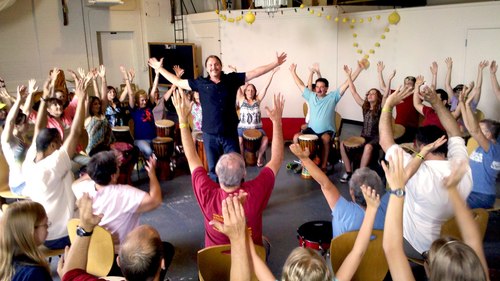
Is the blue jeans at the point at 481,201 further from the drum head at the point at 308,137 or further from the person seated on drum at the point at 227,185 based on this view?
the drum head at the point at 308,137

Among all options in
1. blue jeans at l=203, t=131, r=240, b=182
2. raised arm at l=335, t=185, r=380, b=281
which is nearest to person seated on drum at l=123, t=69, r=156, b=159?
blue jeans at l=203, t=131, r=240, b=182

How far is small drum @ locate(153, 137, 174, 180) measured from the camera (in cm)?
619

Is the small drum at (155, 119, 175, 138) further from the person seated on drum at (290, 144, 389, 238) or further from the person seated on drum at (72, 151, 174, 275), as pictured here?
the person seated on drum at (290, 144, 389, 238)

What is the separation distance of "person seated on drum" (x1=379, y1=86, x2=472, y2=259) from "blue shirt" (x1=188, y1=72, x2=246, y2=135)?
2.08 meters

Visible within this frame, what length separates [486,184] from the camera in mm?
3834

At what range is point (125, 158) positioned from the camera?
5.70m

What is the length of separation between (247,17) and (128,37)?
458 cm

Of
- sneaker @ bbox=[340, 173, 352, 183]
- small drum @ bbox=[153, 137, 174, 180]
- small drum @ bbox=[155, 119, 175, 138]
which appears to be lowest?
sneaker @ bbox=[340, 173, 352, 183]

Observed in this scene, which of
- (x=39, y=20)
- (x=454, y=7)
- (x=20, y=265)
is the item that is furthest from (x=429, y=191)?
(x=39, y=20)

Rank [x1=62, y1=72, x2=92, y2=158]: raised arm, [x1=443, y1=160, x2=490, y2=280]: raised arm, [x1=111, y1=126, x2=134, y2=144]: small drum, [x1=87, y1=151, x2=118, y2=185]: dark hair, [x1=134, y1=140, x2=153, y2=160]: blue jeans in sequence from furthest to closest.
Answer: [x1=134, y1=140, x2=153, y2=160]: blue jeans
[x1=111, y1=126, x2=134, y2=144]: small drum
[x1=62, y1=72, x2=92, y2=158]: raised arm
[x1=87, y1=151, x2=118, y2=185]: dark hair
[x1=443, y1=160, x2=490, y2=280]: raised arm

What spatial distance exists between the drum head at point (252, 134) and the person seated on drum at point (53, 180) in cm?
326

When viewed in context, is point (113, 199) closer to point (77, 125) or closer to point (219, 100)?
point (77, 125)

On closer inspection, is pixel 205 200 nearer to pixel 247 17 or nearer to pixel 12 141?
pixel 12 141

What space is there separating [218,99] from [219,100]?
16 mm
